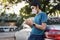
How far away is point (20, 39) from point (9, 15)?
1549 mm

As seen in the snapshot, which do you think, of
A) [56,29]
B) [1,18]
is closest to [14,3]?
[1,18]

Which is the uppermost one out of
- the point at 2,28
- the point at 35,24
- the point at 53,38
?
the point at 35,24

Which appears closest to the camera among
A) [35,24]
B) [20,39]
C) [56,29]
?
[35,24]

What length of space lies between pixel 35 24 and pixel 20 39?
4.24 metres

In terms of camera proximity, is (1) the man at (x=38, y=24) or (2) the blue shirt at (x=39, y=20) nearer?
(1) the man at (x=38, y=24)

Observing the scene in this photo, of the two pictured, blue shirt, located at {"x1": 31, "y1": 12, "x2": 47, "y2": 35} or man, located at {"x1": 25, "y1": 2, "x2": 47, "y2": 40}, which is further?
blue shirt, located at {"x1": 31, "y1": 12, "x2": 47, "y2": 35}

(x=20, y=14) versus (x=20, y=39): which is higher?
(x=20, y=14)

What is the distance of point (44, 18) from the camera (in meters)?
5.27

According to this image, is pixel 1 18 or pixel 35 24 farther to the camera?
pixel 1 18

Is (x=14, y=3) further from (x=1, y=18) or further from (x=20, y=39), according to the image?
(x=20, y=39)

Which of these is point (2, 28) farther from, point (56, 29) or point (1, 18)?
point (56, 29)

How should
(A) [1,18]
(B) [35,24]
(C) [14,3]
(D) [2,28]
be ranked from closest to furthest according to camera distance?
(B) [35,24] → (A) [1,18] → (C) [14,3] → (D) [2,28]

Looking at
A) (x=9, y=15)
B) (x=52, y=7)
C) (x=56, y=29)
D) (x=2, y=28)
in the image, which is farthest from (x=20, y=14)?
(x=2, y=28)

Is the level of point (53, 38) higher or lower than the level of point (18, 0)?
lower
